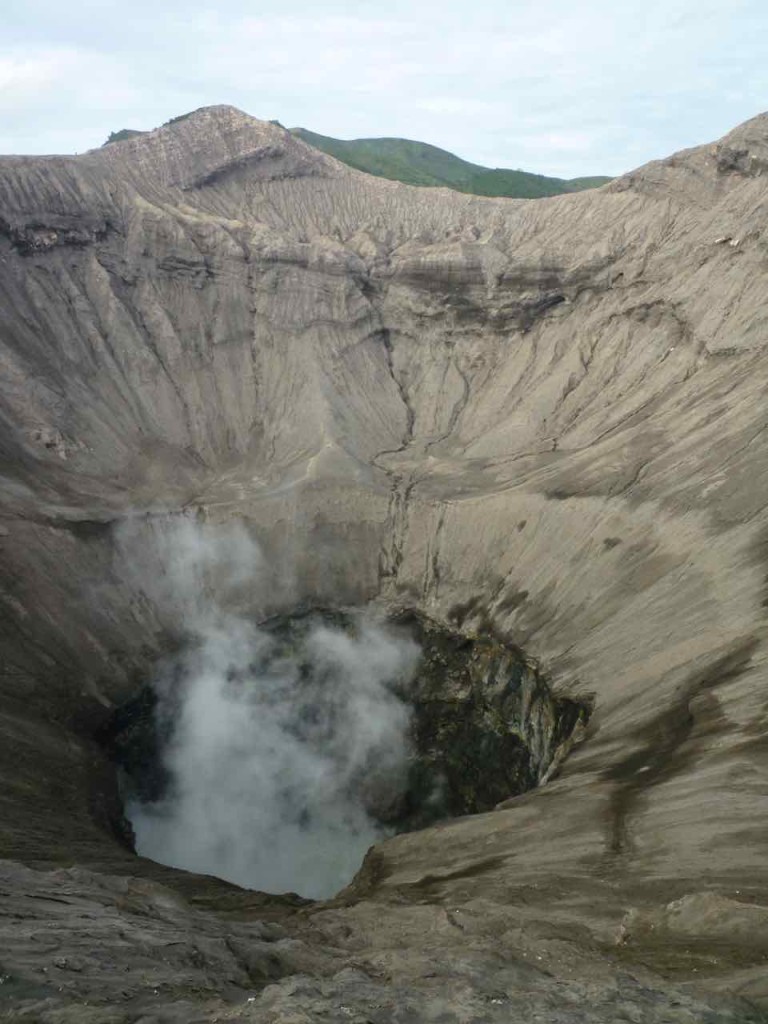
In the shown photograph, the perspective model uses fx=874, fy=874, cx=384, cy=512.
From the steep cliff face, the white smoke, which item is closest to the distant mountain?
the steep cliff face

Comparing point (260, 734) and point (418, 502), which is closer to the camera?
point (260, 734)

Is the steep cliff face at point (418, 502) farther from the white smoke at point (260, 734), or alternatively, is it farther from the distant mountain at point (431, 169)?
the distant mountain at point (431, 169)

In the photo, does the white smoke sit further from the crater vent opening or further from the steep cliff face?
the steep cliff face

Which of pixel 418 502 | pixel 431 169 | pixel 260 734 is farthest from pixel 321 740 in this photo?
pixel 431 169

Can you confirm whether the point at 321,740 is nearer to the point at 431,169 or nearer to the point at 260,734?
the point at 260,734

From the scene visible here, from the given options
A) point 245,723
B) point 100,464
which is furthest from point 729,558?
point 100,464

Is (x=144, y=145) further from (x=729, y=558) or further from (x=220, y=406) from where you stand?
(x=729, y=558)

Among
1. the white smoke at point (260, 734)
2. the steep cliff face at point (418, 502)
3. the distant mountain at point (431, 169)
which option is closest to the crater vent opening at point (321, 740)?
the white smoke at point (260, 734)
